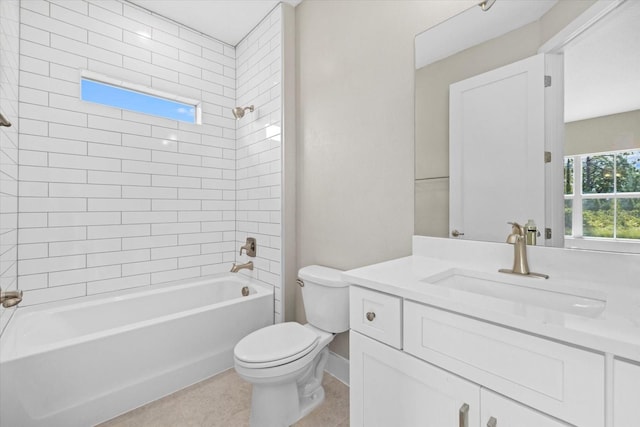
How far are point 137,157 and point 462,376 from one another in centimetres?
260

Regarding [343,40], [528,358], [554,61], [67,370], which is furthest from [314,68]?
[67,370]

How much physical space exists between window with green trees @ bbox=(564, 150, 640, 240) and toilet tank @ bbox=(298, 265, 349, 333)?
3.63 feet

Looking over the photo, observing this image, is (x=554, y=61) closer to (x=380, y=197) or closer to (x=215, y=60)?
(x=380, y=197)

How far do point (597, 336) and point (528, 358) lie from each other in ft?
0.50

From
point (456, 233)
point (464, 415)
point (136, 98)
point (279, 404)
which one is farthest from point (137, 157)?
point (464, 415)

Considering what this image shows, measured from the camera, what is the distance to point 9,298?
4.05 ft

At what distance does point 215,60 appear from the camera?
9.06 ft

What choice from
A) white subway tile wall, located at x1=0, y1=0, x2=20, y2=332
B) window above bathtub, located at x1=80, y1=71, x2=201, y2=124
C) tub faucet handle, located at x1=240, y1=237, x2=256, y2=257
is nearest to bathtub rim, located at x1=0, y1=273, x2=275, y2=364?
white subway tile wall, located at x1=0, y1=0, x2=20, y2=332

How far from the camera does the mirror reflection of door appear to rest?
3.67ft

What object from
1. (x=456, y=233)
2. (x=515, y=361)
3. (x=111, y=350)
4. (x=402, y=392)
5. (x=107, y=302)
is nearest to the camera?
(x=515, y=361)

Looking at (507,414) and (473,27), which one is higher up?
(473,27)

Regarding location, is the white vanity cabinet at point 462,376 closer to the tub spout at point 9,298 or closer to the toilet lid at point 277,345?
the toilet lid at point 277,345

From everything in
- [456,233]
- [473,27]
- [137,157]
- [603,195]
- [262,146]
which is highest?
[473,27]

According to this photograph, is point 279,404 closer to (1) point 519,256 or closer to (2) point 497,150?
(1) point 519,256
